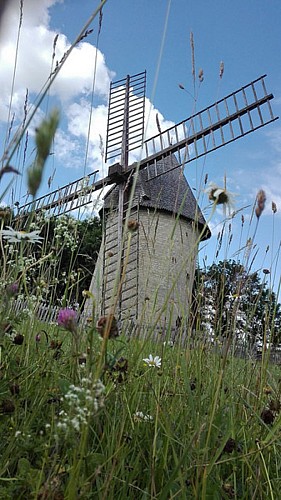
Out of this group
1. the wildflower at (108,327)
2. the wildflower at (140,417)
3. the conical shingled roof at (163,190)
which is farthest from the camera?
the conical shingled roof at (163,190)

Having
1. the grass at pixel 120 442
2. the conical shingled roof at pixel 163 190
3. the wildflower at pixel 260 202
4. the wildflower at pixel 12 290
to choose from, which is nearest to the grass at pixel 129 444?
the grass at pixel 120 442

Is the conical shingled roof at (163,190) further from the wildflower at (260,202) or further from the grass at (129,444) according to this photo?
the wildflower at (260,202)

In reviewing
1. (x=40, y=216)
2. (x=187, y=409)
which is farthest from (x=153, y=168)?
(x=187, y=409)

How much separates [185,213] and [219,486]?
13420mm

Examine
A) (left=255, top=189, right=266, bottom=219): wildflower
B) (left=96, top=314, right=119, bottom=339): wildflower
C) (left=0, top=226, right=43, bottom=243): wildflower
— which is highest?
(left=0, top=226, right=43, bottom=243): wildflower

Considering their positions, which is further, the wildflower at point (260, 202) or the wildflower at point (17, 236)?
the wildflower at point (17, 236)

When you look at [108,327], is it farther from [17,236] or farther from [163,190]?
[163,190]

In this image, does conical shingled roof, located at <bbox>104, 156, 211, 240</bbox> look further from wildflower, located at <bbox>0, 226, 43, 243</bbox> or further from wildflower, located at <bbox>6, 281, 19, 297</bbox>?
wildflower, located at <bbox>6, 281, 19, 297</bbox>

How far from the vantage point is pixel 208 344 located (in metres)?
2.27

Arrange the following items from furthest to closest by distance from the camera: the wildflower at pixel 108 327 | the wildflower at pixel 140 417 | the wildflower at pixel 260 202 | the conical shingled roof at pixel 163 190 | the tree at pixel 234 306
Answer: the conical shingled roof at pixel 163 190
the tree at pixel 234 306
the wildflower at pixel 140 417
the wildflower at pixel 260 202
the wildflower at pixel 108 327

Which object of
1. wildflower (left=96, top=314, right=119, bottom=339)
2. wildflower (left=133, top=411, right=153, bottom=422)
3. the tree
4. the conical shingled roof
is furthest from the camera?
the conical shingled roof

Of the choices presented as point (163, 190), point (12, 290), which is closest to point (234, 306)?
point (12, 290)

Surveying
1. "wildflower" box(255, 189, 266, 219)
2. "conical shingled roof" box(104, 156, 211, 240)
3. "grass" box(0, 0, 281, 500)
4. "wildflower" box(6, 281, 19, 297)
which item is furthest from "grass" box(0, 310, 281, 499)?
"conical shingled roof" box(104, 156, 211, 240)

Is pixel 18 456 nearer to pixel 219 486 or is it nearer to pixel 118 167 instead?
pixel 219 486
